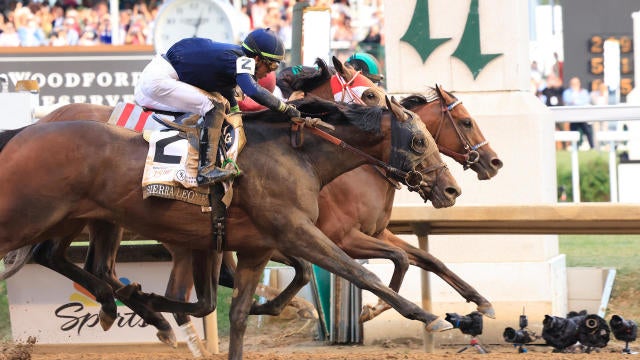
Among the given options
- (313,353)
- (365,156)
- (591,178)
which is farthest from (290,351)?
(591,178)

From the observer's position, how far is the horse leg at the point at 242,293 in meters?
6.27

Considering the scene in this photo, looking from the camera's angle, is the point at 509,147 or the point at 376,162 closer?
the point at 376,162

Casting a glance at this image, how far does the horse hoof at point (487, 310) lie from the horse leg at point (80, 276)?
7.13 feet

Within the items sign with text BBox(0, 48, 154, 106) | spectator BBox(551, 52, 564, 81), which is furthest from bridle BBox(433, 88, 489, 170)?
spectator BBox(551, 52, 564, 81)

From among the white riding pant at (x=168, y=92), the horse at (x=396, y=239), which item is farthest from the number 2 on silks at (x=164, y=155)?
the horse at (x=396, y=239)

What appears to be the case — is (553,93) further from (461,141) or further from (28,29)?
(461,141)

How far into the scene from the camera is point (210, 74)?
20.3ft

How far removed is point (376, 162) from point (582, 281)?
4102 mm

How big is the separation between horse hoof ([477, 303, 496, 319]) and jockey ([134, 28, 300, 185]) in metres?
1.86

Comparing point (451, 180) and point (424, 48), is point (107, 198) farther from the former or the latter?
point (424, 48)

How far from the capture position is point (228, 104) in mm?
6203

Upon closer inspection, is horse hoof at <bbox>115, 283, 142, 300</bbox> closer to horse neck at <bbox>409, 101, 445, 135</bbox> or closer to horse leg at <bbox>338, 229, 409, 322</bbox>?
horse leg at <bbox>338, 229, 409, 322</bbox>

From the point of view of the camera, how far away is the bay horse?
19.0 ft

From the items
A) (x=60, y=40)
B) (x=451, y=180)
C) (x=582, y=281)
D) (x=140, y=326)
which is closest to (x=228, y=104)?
(x=451, y=180)
